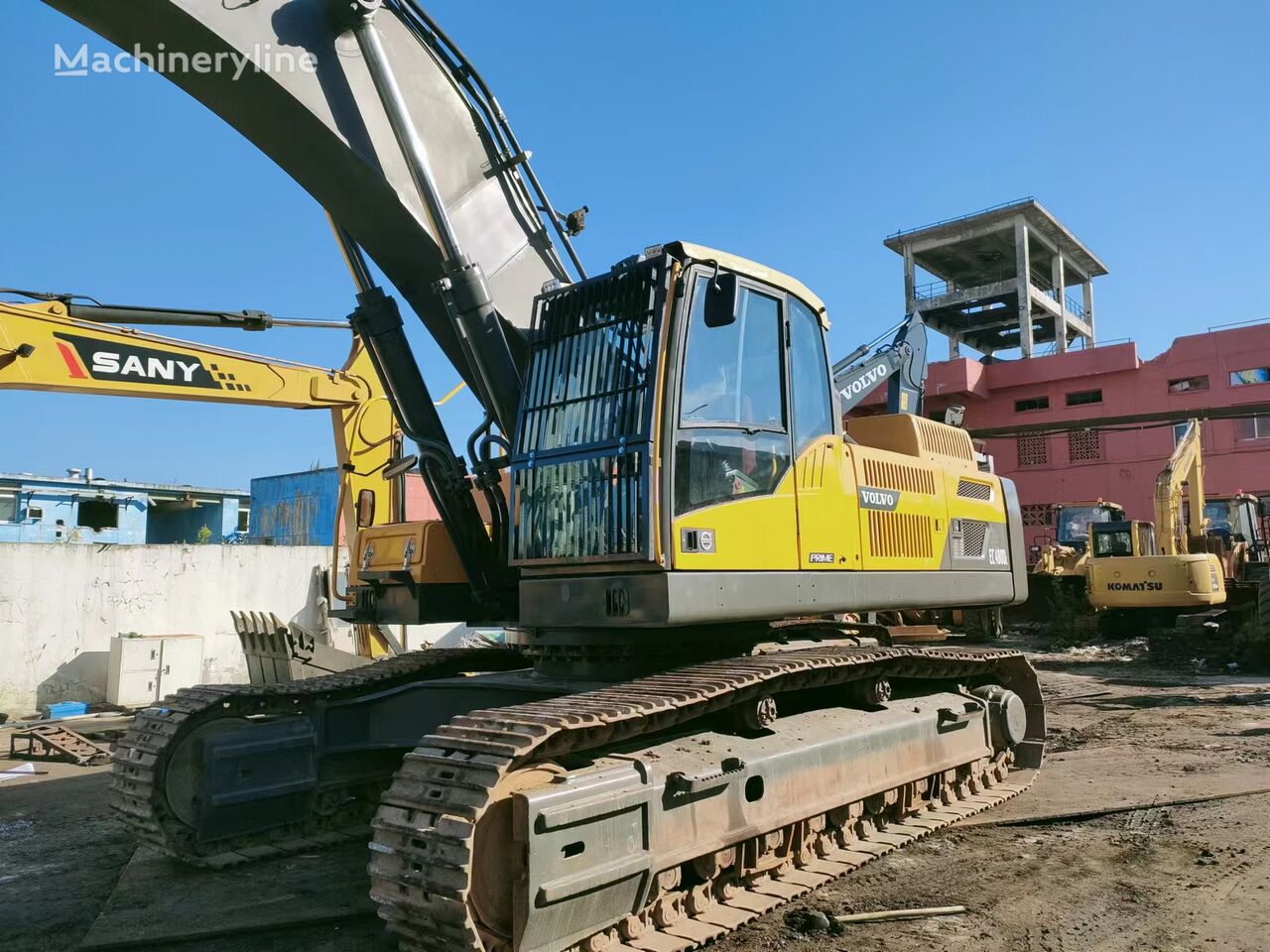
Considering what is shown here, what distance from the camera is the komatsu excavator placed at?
3754mm

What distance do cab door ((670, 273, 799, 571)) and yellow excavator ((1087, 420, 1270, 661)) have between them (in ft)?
42.0

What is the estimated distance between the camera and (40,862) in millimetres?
5469

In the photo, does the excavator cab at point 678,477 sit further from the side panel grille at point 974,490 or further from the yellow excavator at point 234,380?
the yellow excavator at point 234,380

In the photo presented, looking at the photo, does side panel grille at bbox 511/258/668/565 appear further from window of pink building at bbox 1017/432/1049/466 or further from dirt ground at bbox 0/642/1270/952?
window of pink building at bbox 1017/432/1049/466

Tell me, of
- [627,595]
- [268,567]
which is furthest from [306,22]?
[268,567]

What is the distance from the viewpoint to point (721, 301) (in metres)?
4.43

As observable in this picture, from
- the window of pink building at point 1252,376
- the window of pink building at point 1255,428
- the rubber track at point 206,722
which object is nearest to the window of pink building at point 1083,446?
the window of pink building at point 1255,428

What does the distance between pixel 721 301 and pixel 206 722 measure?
3.69 m

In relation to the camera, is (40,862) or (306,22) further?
(40,862)

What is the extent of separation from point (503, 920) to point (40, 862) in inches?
139

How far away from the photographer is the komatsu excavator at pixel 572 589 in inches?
148

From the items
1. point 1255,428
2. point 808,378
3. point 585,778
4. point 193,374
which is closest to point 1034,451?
point 1255,428

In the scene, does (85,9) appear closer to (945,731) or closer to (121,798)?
(121,798)

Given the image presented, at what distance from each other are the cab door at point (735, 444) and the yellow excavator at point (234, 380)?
380 centimetres
